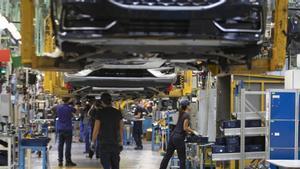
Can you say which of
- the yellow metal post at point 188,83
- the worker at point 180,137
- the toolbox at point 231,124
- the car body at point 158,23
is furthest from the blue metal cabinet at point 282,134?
the yellow metal post at point 188,83

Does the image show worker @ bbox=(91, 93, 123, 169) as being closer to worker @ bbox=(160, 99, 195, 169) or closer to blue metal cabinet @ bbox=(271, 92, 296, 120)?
worker @ bbox=(160, 99, 195, 169)

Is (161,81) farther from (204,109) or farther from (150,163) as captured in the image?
(150,163)

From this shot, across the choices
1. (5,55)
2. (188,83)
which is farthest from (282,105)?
(188,83)

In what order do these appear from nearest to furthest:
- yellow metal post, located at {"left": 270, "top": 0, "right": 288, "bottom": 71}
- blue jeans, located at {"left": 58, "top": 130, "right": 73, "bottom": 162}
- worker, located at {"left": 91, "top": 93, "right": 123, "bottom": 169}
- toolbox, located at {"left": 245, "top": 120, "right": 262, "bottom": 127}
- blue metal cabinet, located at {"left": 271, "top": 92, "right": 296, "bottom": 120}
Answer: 1. yellow metal post, located at {"left": 270, "top": 0, "right": 288, "bottom": 71}
2. worker, located at {"left": 91, "top": 93, "right": 123, "bottom": 169}
3. blue metal cabinet, located at {"left": 271, "top": 92, "right": 296, "bottom": 120}
4. toolbox, located at {"left": 245, "top": 120, "right": 262, "bottom": 127}
5. blue jeans, located at {"left": 58, "top": 130, "right": 73, "bottom": 162}

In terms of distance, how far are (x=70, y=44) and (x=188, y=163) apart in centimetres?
902

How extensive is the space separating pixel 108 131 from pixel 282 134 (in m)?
2.93

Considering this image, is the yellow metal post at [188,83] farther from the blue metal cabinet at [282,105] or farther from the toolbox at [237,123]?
the blue metal cabinet at [282,105]

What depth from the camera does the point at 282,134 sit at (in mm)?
10516

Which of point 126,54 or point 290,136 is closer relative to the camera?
point 126,54

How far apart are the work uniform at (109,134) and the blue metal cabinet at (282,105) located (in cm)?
260

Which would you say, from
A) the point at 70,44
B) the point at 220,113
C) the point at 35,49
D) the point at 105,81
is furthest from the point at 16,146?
the point at 70,44

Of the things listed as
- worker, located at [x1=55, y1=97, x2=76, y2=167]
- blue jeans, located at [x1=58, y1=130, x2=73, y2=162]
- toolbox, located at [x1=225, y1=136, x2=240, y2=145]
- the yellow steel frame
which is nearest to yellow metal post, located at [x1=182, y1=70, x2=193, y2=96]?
worker, located at [x1=55, y1=97, x2=76, y2=167]

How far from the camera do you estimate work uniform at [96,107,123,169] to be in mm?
10289

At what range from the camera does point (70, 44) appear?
5492 millimetres
